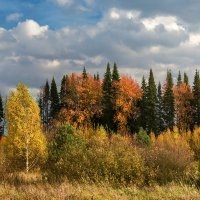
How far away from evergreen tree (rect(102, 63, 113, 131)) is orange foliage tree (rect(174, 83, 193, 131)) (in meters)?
14.3

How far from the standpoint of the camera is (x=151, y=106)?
247ft

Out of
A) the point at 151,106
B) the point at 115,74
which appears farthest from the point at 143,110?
the point at 115,74

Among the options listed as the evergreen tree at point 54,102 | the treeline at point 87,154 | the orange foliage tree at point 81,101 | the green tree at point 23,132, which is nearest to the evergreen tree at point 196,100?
the treeline at point 87,154

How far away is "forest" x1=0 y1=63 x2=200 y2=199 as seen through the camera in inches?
753

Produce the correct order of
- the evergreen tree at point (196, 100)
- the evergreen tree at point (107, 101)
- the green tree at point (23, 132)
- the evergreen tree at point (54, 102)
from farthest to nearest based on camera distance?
the evergreen tree at point (54, 102) → the evergreen tree at point (196, 100) → the evergreen tree at point (107, 101) → the green tree at point (23, 132)

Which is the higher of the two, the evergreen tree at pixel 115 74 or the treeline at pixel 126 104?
the evergreen tree at pixel 115 74

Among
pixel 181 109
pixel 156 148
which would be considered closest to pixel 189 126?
pixel 181 109

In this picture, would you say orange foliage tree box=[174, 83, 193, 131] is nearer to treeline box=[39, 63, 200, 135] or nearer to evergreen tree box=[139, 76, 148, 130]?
treeline box=[39, 63, 200, 135]

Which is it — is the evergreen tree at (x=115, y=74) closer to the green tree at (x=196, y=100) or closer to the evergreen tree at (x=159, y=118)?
the evergreen tree at (x=159, y=118)

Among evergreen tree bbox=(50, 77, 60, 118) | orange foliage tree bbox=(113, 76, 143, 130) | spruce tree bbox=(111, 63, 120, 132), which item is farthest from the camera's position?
evergreen tree bbox=(50, 77, 60, 118)

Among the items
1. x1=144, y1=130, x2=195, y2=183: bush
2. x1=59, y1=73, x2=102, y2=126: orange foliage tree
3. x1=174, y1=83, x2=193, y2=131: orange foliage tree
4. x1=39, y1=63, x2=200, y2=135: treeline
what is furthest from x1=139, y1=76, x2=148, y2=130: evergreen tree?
x1=144, y1=130, x2=195, y2=183: bush

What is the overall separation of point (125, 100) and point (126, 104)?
1.01 m

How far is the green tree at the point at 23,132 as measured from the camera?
37094mm

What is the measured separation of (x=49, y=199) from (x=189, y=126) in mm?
68042
